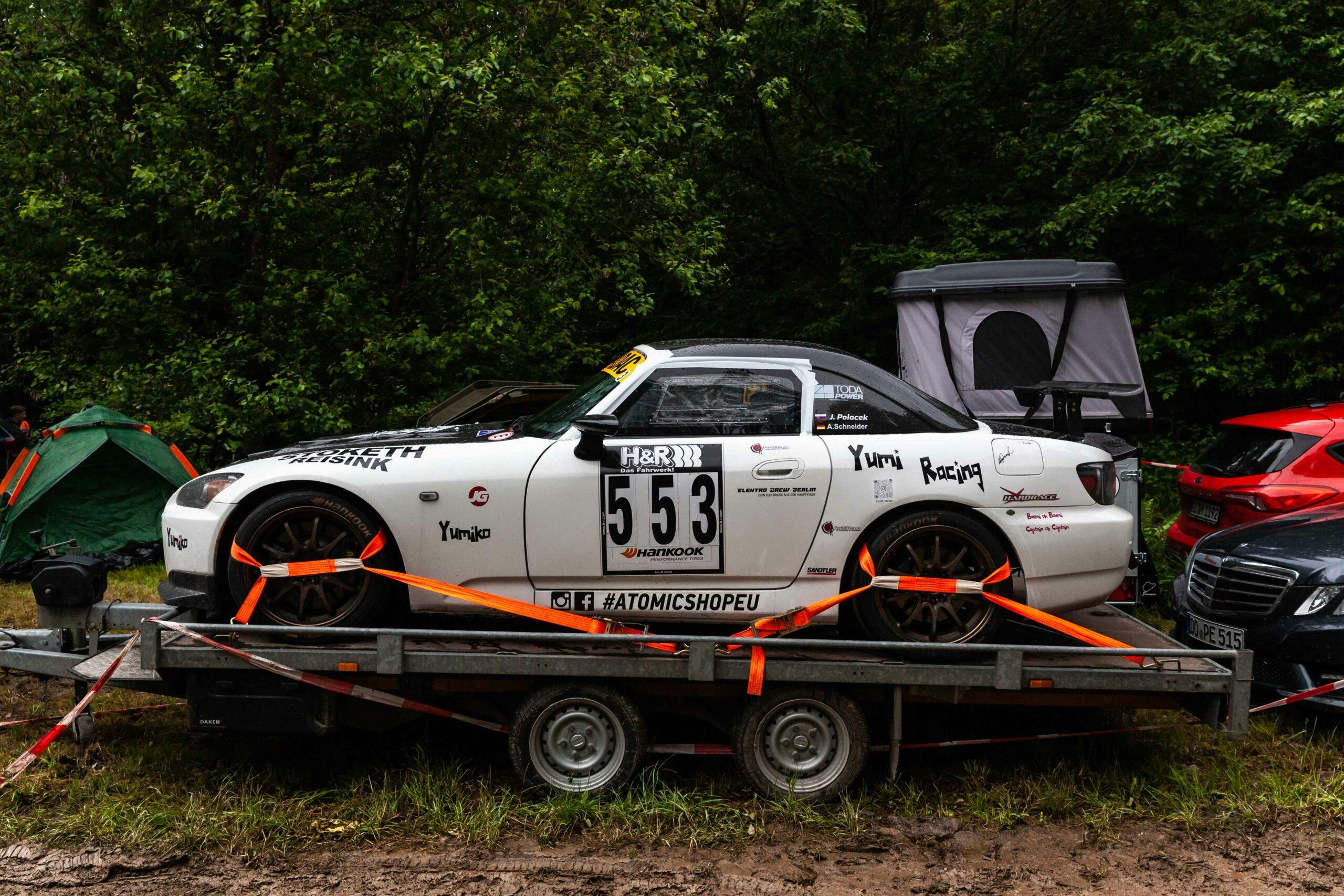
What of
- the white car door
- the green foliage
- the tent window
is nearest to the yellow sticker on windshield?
the white car door

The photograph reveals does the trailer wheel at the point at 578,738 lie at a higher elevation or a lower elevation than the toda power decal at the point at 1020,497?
lower

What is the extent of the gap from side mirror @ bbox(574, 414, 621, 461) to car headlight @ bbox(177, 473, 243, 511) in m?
1.61

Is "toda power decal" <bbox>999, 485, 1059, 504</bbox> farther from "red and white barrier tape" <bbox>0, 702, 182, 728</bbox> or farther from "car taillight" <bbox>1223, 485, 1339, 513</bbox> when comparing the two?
"red and white barrier tape" <bbox>0, 702, 182, 728</bbox>

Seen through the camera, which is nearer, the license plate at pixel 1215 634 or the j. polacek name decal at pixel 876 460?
the j. polacek name decal at pixel 876 460

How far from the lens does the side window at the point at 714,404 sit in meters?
5.02

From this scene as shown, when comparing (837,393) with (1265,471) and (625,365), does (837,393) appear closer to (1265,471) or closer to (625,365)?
(625,365)

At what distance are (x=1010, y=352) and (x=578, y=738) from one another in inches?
211

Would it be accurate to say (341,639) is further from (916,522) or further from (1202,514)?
(1202,514)

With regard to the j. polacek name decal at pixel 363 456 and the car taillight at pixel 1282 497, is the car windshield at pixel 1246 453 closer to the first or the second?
the car taillight at pixel 1282 497

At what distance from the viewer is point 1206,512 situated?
25.4ft

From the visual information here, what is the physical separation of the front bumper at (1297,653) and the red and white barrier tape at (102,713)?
5947mm

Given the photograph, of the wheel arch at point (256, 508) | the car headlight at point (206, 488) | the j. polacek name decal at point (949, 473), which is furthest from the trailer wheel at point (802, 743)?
the car headlight at point (206, 488)

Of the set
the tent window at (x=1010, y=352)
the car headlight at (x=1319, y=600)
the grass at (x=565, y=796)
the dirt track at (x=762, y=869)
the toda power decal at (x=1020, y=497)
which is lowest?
the dirt track at (x=762, y=869)

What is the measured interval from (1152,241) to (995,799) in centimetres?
1120
